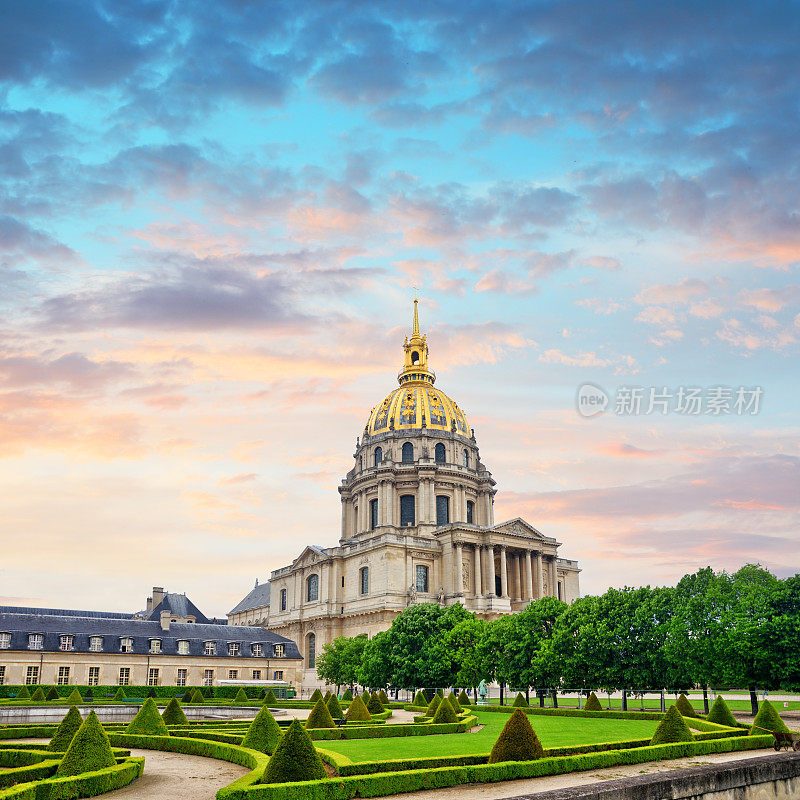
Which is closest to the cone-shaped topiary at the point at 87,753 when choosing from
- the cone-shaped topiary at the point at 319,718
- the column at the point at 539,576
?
the cone-shaped topiary at the point at 319,718

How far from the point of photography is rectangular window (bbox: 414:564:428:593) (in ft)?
294

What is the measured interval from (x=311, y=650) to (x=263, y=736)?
74.6m

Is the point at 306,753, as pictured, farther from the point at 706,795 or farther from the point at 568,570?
the point at 568,570

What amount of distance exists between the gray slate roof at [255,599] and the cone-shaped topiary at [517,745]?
10831 centimetres

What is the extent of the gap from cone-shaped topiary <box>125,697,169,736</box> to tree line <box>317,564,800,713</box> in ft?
84.8

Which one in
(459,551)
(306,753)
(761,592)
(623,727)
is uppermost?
(459,551)

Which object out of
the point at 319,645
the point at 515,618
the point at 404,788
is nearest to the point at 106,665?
the point at 319,645

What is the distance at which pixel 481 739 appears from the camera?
2888cm

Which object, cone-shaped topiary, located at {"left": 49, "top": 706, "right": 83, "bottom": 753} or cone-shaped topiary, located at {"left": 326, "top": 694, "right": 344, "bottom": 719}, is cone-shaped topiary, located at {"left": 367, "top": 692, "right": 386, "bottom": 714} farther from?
cone-shaped topiary, located at {"left": 49, "top": 706, "right": 83, "bottom": 753}

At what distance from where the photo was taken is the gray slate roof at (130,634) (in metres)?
66.6

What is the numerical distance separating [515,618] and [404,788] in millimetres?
39602

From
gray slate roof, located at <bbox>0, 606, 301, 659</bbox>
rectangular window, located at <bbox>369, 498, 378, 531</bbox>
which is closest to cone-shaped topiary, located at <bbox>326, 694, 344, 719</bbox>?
gray slate roof, located at <bbox>0, 606, 301, 659</bbox>

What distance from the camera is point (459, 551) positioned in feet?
292

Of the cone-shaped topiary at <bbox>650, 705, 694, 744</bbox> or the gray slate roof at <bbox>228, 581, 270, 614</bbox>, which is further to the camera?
the gray slate roof at <bbox>228, 581, 270, 614</bbox>
